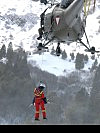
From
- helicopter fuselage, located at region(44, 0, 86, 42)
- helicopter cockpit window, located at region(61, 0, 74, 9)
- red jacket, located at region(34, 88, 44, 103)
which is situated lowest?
red jacket, located at region(34, 88, 44, 103)

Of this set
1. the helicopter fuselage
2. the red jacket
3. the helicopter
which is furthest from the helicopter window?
the red jacket

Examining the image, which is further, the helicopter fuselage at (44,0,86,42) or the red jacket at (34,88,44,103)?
the red jacket at (34,88,44,103)

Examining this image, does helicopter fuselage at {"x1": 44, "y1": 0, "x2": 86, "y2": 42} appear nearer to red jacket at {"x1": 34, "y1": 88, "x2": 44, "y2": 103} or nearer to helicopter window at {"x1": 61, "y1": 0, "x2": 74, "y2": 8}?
helicopter window at {"x1": 61, "y1": 0, "x2": 74, "y2": 8}

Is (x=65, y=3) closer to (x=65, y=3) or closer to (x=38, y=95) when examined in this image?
(x=65, y=3)

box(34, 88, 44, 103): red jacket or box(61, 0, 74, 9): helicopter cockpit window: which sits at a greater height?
box(61, 0, 74, 9): helicopter cockpit window

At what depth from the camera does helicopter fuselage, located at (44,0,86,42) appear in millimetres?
29883

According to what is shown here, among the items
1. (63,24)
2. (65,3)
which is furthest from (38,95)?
(65,3)

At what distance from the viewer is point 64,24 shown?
30.4m

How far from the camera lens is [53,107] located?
181m

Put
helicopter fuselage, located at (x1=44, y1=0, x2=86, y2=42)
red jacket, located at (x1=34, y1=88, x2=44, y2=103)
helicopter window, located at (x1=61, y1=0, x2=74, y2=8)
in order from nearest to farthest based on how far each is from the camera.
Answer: helicopter fuselage, located at (x1=44, y1=0, x2=86, y2=42), red jacket, located at (x1=34, y1=88, x2=44, y2=103), helicopter window, located at (x1=61, y1=0, x2=74, y2=8)

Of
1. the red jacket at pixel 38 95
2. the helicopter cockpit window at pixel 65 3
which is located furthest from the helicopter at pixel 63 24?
the red jacket at pixel 38 95
